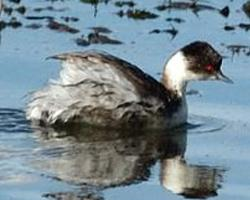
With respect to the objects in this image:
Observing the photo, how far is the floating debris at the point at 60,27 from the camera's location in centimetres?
1794

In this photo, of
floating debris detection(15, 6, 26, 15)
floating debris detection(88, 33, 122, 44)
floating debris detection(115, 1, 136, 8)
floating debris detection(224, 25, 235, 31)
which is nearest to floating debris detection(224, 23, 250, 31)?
floating debris detection(224, 25, 235, 31)

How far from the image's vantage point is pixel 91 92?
1459cm

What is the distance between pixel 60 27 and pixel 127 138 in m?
4.08

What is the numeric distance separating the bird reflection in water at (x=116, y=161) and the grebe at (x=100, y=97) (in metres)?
0.15

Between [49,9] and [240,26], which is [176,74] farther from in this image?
[49,9]

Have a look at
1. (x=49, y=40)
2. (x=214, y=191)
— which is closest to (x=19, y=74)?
(x=49, y=40)

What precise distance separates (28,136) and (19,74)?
1692mm

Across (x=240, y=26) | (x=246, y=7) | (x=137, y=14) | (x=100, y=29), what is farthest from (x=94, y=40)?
(x=246, y=7)

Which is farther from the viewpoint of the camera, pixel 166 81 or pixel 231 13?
pixel 231 13

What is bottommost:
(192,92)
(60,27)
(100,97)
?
(192,92)

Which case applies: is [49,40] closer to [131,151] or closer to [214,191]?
[131,151]

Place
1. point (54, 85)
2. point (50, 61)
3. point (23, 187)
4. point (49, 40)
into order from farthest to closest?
1. point (49, 40)
2. point (50, 61)
3. point (54, 85)
4. point (23, 187)

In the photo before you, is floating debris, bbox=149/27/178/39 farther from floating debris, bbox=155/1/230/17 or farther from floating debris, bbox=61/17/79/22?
floating debris, bbox=155/1/230/17

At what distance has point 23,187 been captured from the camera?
1191 centimetres
